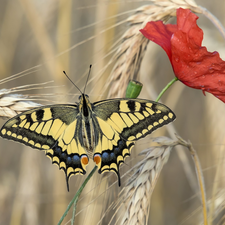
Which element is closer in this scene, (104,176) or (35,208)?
(104,176)

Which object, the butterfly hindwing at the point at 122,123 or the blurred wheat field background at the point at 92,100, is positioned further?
the blurred wheat field background at the point at 92,100

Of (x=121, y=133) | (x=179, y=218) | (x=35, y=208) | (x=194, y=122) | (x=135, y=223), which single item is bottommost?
(x=179, y=218)

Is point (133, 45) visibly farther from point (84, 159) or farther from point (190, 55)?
point (84, 159)

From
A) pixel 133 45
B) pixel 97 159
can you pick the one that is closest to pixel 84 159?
pixel 97 159

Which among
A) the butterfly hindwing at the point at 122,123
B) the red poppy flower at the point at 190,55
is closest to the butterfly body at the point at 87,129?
the butterfly hindwing at the point at 122,123

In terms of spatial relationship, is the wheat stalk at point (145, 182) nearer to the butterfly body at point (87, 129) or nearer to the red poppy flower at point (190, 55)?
the butterfly body at point (87, 129)

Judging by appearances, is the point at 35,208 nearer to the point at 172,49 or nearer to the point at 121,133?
the point at 121,133

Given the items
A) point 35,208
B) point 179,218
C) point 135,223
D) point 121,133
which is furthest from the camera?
point 179,218

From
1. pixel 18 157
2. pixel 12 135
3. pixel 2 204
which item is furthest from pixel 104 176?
pixel 18 157
